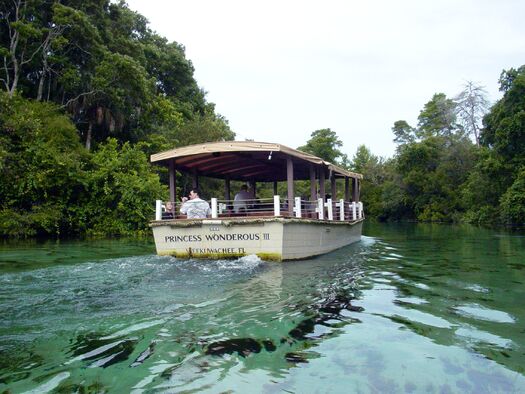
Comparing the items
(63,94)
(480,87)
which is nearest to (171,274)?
(63,94)

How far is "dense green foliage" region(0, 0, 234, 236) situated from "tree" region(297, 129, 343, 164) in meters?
41.4

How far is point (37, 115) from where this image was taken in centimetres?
2047

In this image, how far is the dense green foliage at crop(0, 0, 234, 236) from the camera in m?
18.9

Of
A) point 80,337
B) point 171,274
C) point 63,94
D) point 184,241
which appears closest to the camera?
point 80,337

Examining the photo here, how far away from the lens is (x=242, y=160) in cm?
1343

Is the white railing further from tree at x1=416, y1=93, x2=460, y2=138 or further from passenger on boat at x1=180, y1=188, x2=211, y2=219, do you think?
tree at x1=416, y1=93, x2=460, y2=138

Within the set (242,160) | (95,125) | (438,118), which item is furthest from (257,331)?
(438,118)

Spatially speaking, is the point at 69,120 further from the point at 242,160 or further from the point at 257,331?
the point at 257,331

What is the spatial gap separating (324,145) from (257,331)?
62.5m

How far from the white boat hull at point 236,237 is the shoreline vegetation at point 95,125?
35.0 ft

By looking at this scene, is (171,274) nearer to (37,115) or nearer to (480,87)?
(37,115)

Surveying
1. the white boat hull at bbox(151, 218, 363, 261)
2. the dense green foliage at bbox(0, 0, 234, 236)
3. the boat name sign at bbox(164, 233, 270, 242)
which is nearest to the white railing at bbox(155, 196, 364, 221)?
the white boat hull at bbox(151, 218, 363, 261)

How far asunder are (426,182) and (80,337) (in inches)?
1926

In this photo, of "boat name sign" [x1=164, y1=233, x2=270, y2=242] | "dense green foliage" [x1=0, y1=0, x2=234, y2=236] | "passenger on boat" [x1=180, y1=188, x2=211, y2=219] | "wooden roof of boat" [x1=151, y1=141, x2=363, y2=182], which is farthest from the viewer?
"dense green foliage" [x1=0, y1=0, x2=234, y2=236]
